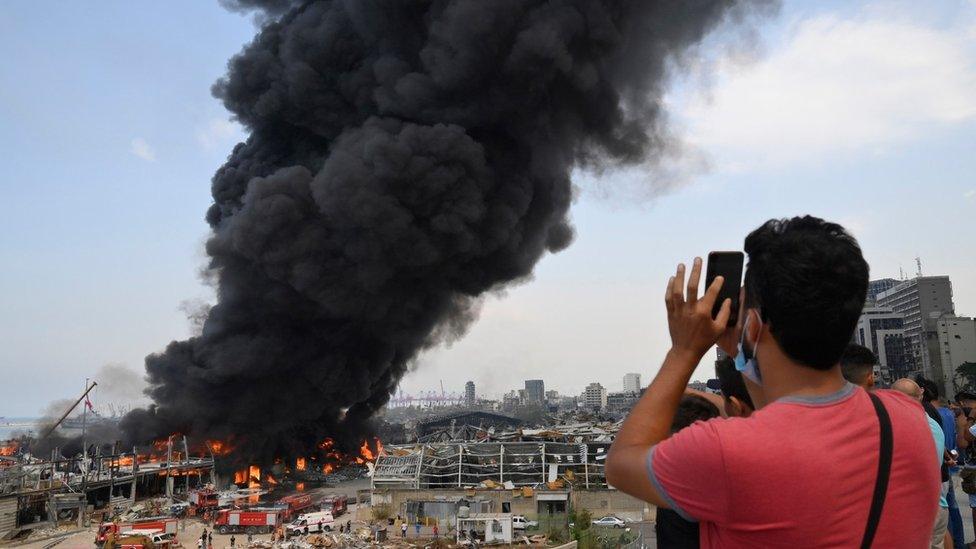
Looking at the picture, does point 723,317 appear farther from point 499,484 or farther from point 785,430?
point 499,484

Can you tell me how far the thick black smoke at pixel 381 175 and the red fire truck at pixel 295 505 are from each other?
23.5 feet

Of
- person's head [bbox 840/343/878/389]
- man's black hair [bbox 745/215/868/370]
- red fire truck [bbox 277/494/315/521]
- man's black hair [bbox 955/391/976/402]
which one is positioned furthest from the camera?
red fire truck [bbox 277/494/315/521]

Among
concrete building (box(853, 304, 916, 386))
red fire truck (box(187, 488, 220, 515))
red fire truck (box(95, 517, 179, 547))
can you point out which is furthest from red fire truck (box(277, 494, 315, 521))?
concrete building (box(853, 304, 916, 386))

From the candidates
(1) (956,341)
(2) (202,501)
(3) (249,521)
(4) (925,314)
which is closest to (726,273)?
(3) (249,521)

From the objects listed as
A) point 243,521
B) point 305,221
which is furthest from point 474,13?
point 243,521

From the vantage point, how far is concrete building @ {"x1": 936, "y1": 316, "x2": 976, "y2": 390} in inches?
2813

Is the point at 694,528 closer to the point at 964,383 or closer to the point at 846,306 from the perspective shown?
the point at 846,306

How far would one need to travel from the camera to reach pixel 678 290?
203 centimetres

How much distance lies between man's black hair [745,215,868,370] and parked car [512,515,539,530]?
75.4ft

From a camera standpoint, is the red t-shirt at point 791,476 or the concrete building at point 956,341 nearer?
the red t-shirt at point 791,476

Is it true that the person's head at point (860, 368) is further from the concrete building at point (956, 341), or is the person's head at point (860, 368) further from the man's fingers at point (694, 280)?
the concrete building at point (956, 341)

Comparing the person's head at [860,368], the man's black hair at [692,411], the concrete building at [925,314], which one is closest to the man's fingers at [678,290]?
the man's black hair at [692,411]

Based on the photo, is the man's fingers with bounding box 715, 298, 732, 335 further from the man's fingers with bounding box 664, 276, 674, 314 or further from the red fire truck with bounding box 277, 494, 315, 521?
the red fire truck with bounding box 277, 494, 315, 521

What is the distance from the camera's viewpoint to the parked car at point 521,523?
2358 cm
